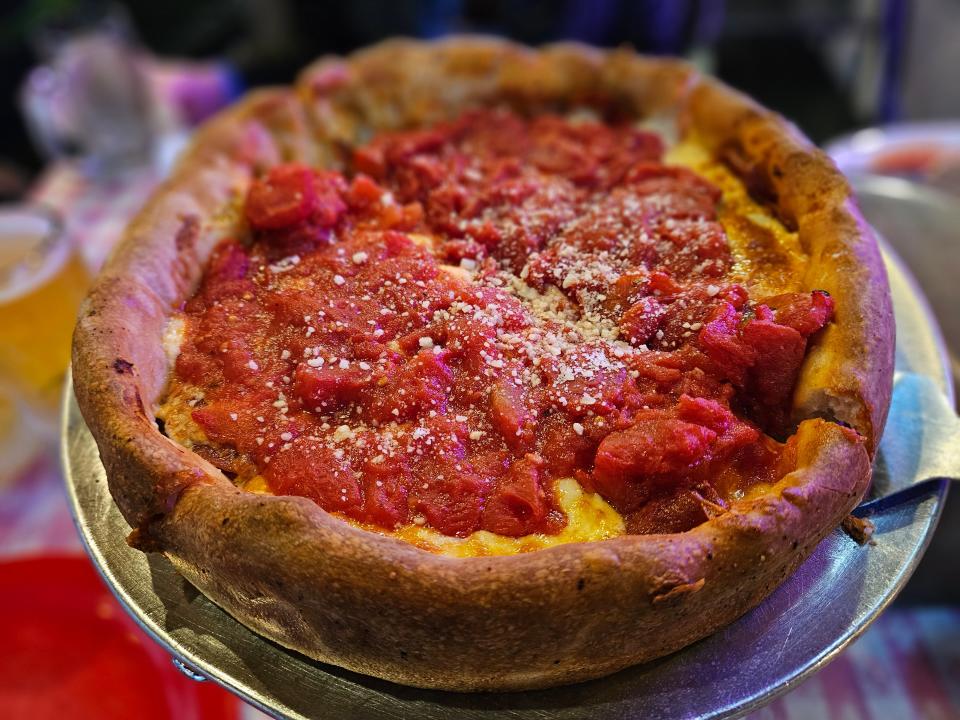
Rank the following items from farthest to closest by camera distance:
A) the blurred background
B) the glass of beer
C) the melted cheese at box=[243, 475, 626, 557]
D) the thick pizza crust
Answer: the glass of beer → the blurred background → the melted cheese at box=[243, 475, 626, 557] → the thick pizza crust

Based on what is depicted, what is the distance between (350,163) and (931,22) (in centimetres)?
371

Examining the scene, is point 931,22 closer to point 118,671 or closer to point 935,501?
point 935,501

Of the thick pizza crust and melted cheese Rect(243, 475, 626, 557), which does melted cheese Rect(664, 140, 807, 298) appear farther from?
melted cheese Rect(243, 475, 626, 557)

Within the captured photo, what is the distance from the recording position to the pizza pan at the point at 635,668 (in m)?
1.16

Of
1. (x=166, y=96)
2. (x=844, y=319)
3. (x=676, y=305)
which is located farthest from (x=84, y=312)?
(x=166, y=96)

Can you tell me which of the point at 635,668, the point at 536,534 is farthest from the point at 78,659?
the point at 635,668

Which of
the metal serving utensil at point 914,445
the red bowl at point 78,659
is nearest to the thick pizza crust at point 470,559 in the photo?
the metal serving utensil at point 914,445

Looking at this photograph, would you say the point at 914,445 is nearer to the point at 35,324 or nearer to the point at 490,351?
the point at 490,351

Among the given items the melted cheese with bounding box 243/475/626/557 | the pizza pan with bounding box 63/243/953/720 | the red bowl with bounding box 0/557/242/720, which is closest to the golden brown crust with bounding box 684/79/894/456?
the pizza pan with bounding box 63/243/953/720

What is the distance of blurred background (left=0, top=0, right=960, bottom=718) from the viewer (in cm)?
188

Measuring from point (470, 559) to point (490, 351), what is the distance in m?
0.48

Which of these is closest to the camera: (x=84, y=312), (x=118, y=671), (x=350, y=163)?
(x=84, y=312)

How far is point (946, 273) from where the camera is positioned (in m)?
2.30

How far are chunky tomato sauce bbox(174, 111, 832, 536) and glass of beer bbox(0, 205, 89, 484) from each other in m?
0.60
